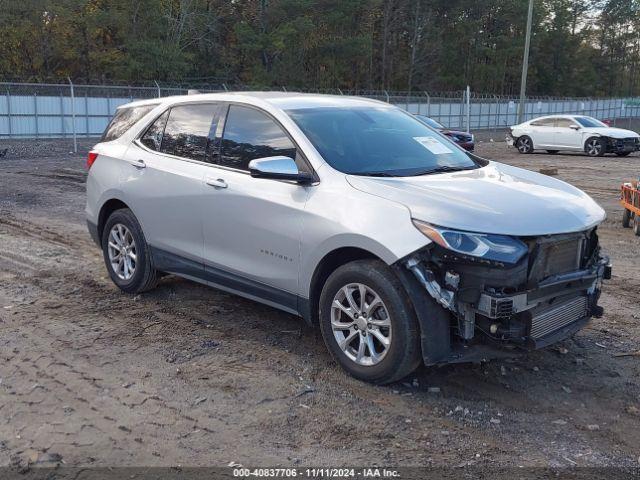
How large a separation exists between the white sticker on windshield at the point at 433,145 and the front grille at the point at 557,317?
1569 millimetres

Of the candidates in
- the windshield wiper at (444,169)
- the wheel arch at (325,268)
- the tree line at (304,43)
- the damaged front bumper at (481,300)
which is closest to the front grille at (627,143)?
the windshield wiper at (444,169)

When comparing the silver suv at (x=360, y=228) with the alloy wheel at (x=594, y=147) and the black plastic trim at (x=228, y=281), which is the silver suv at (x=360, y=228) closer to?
the black plastic trim at (x=228, y=281)

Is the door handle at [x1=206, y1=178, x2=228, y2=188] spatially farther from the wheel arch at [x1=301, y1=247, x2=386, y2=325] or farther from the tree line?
the tree line

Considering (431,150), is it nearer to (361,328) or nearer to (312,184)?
(312,184)

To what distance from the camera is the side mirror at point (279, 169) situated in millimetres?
4645

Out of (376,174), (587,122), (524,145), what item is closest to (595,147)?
(587,122)

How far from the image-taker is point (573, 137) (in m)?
25.2

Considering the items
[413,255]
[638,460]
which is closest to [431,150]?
[413,255]

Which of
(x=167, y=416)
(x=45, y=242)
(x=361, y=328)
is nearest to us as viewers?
(x=167, y=416)

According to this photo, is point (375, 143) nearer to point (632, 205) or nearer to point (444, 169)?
point (444, 169)

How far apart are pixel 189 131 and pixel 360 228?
7.14 ft

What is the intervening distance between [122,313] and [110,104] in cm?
2500

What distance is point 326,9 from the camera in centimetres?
5769

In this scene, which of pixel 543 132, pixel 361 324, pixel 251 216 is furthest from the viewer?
pixel 543 132
